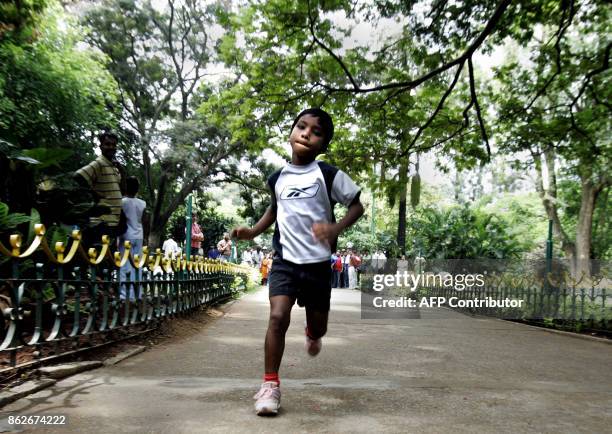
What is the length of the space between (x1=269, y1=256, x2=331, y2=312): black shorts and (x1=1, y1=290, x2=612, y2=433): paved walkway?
0.63 meters

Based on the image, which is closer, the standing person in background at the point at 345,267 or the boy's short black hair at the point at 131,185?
the boy's short black hair at the point at 131,185

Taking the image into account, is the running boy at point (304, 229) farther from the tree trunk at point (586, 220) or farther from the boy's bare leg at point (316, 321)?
the tree trunk at point (586, 220)

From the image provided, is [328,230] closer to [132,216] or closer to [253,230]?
[253,230]

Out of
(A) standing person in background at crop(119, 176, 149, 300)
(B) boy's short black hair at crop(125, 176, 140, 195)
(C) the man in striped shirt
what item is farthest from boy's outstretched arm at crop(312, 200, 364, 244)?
(B) boy's short black hair at crop(125, 176, 140, 195)

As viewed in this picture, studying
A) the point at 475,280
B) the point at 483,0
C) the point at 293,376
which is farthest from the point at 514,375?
the point at 475,280

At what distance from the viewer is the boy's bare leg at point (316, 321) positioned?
3.30 meters

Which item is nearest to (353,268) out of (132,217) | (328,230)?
(132,217)

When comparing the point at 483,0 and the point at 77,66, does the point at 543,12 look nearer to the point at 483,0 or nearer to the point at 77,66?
the point at 483,0

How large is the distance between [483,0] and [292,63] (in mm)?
3246

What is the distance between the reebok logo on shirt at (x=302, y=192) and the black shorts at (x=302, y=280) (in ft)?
1.28

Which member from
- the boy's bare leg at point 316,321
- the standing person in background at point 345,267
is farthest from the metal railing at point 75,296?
the standing person in background at point 345,267

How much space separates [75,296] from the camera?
4.05 m

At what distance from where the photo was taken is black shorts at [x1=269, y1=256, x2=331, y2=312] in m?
3.14

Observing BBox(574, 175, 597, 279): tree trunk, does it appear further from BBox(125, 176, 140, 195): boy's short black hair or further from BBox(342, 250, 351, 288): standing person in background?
BBox(125, 176, 140, 195): boy's short black hair
